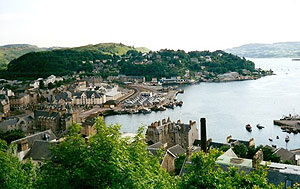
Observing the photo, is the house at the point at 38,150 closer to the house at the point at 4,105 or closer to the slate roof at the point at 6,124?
the slate roof at the point at 6,124

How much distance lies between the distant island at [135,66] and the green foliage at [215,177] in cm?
8399

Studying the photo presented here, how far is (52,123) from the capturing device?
3612 centimetres

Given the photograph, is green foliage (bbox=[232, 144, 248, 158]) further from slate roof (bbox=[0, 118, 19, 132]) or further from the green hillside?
the green hillside

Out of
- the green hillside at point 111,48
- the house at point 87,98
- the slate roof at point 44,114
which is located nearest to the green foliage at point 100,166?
the slate roof at point 44,114

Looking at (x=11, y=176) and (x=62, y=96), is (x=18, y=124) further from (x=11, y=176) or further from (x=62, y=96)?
(x=11, y=176)

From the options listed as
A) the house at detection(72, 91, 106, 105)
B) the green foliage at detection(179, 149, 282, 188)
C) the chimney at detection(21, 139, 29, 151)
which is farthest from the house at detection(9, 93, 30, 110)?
the green foliage at detection(179, 149, 282, 188)

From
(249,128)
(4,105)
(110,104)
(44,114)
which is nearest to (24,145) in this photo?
(44,114)

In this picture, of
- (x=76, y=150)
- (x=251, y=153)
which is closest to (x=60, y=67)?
(x=251, y=153)

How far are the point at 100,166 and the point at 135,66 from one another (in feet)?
315

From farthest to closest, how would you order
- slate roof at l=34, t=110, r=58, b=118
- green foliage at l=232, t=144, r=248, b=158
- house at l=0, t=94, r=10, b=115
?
house at l=0, t=94, r=10, b=115 < slate roof at l=34, t=110, r=58, b=118 < green foliage at l=232, t=144, r=248, b=158

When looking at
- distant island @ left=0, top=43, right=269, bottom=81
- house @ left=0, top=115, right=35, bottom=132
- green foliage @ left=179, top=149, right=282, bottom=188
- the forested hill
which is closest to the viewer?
green foliage @ left=179, top=149, right=282, bottom=188

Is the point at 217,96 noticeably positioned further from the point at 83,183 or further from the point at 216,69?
the point at 83,183

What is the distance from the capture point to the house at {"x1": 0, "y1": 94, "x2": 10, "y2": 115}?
160 feet

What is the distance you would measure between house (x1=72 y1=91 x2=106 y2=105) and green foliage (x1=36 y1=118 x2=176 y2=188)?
1976 inches
